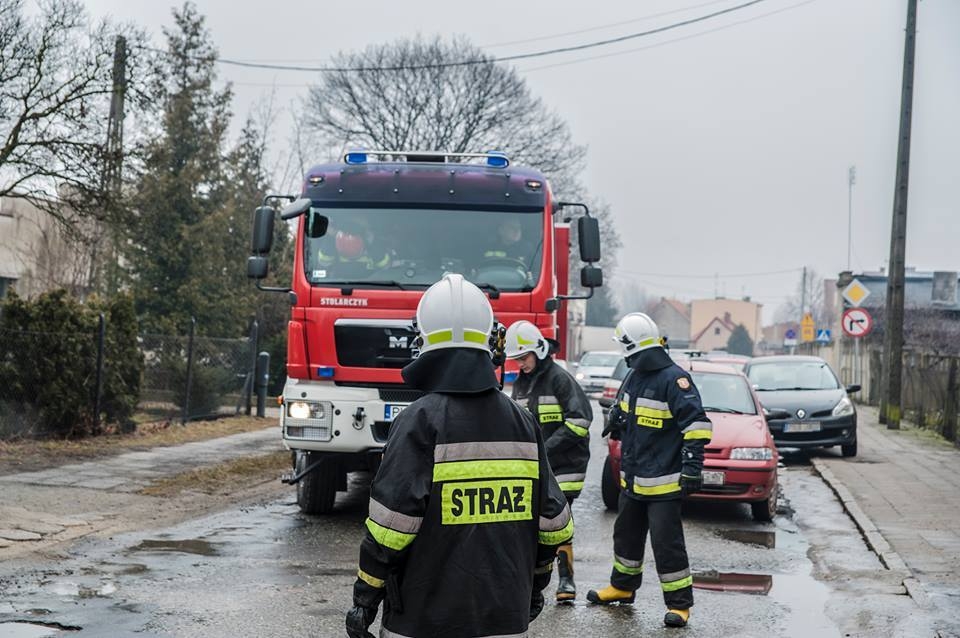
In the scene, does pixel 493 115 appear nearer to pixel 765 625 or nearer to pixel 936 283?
pixel 936 283

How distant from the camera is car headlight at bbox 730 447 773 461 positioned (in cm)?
1204

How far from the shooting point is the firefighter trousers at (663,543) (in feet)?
24.5

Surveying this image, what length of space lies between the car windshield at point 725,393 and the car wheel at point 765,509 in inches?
48.6

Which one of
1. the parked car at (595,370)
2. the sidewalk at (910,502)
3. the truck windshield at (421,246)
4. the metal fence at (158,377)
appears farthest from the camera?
the parked car at (595,370)

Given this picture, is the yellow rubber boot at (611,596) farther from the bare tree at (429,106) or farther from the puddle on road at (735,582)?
the bare tree at (429,106)

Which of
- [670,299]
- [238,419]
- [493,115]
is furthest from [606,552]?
[670,299]

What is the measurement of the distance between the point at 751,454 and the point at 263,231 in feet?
17.4

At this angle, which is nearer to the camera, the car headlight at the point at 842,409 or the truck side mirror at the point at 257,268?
the truck side mirror at the point at 257,268

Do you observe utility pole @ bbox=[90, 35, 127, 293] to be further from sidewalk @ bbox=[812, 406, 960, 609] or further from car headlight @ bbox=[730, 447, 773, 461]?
sidewalk @ bbox=[812, 406, 960, 609]

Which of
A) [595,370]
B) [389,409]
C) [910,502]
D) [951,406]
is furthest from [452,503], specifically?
[595,370]

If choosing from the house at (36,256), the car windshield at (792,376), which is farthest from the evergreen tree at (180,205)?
the car windshield at (792,376)

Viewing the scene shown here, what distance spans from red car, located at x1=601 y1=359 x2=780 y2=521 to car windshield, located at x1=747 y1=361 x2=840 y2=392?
6.18m

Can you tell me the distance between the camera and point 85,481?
12.6m

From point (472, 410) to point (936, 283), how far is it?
2300 inches
